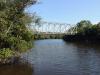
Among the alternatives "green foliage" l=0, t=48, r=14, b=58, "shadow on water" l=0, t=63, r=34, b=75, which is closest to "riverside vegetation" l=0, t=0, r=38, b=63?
"green foliage" l=0, t=48, r=14, b=58

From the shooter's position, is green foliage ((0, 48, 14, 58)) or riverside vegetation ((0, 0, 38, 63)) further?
riverside vegetation ((0, 0, 38, 63))

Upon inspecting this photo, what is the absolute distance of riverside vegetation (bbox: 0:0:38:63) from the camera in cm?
4325

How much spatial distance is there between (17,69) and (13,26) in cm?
875

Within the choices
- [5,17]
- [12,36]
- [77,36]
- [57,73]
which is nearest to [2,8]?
[5,17]

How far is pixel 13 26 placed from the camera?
46.4 metres

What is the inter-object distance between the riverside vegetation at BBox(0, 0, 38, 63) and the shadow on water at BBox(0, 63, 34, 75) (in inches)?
66.4

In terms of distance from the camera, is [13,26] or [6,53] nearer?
[6,53]

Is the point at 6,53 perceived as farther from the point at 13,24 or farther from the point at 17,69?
the point at 13,24

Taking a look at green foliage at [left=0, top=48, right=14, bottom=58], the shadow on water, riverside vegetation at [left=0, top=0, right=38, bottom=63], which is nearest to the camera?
the shadow on water

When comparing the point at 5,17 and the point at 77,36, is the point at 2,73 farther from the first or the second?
the point at 77,36

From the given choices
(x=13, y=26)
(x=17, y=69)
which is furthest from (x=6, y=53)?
(x=13, y=26)

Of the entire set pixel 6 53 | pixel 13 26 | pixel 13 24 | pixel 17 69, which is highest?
pixel 13 24

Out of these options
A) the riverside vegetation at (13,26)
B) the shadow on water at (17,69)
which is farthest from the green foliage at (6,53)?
the shadow on water at (17,69)

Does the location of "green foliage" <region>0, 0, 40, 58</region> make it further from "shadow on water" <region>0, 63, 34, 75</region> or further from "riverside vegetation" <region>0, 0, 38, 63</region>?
"shadow on water" <region>0, 63, 34, 75</region>
